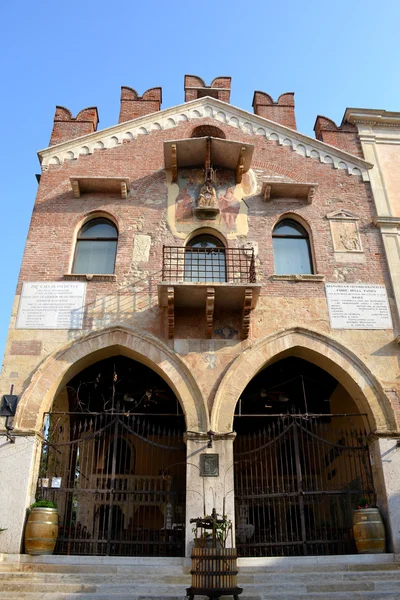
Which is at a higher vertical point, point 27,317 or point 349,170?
point 349,170

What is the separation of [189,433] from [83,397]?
5630 mm

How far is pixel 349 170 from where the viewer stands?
583 inches

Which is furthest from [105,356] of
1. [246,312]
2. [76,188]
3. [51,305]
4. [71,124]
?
[71,124]

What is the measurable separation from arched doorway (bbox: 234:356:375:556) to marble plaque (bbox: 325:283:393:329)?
1725 millimetres

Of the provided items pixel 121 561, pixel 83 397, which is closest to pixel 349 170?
pixel 83 397

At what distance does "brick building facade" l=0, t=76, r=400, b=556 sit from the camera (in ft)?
37.1

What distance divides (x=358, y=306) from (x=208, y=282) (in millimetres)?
3704

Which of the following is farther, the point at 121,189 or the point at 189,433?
the point at 121,189

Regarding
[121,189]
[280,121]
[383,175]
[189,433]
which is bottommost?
[189,433]

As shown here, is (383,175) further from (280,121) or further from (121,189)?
(121,189)

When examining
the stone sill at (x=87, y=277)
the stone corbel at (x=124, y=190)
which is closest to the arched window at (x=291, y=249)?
the stone corbel at (x=124, y=190)

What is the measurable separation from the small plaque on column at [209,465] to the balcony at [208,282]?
103 inches

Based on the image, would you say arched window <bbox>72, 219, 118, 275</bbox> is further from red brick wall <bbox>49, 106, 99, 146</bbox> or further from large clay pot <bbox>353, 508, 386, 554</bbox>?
large clay pot <bbox>353, 508, 386, 554</bbox>

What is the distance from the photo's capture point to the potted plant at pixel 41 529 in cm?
1012
